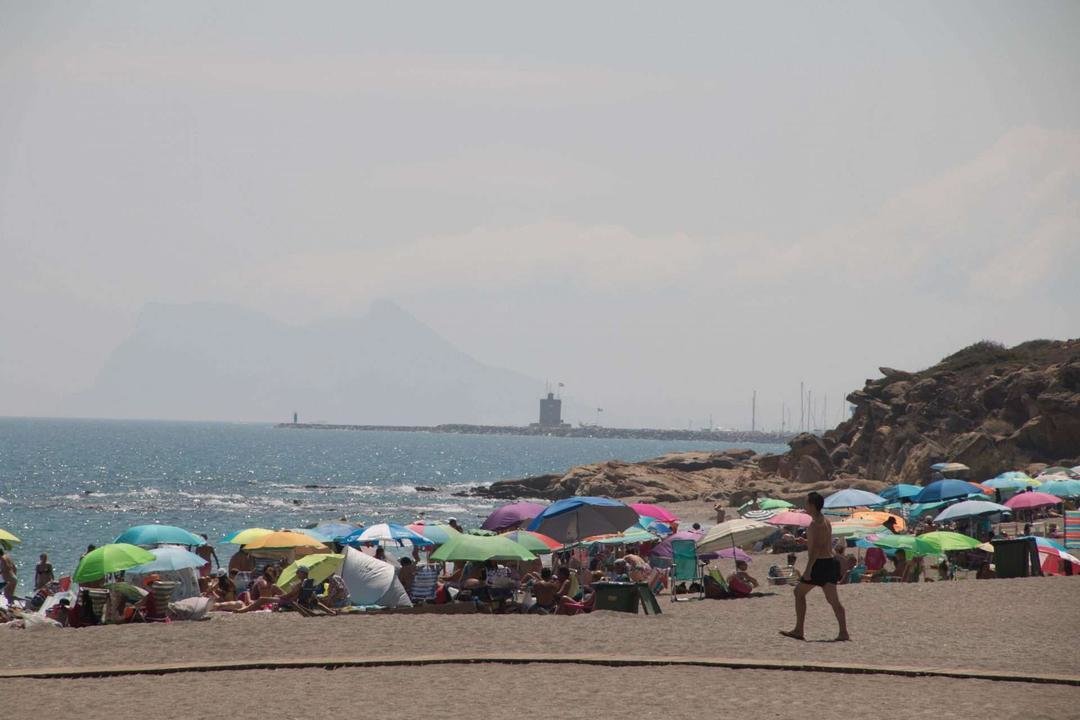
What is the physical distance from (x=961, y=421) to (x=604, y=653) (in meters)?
50.3

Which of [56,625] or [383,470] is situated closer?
[56,625]

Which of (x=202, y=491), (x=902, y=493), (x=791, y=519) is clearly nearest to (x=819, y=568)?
(x=791, y=519)

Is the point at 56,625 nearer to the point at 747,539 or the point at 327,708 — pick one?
the point at 327,708

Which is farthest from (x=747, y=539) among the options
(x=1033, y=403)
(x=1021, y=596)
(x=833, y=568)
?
(x=1033, y=403)

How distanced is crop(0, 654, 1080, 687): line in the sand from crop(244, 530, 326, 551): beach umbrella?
9.33 metres

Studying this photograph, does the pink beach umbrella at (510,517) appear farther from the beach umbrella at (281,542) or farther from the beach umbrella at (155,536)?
the beach umbrella at (155,536)

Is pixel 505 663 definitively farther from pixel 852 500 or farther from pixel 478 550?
pixel 852 500

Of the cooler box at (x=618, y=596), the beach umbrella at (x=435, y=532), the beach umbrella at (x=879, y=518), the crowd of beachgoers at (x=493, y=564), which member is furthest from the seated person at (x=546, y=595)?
the beach umbrella at (x=879, y=518)

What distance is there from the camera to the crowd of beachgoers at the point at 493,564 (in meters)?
16.6

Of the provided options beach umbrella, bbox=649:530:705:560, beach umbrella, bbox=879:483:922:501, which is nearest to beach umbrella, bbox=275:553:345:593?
beach umbrella, bbox=649:530:705:560

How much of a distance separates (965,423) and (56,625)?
50.0 meters

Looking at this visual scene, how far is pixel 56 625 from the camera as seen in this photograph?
15.8 metres

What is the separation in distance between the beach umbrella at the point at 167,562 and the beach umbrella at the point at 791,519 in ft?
38.4

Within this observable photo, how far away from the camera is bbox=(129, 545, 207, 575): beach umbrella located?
17328 millimetres
